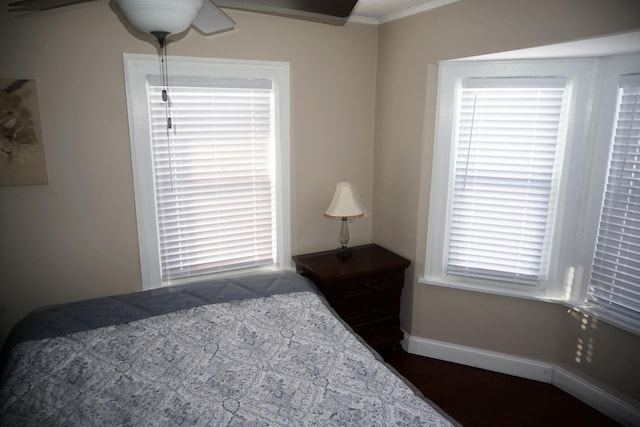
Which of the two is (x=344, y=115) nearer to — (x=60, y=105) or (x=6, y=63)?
(x=60, y=105)

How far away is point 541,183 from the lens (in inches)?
101

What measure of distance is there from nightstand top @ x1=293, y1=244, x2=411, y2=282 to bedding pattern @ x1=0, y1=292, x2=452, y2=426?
1.66 ft

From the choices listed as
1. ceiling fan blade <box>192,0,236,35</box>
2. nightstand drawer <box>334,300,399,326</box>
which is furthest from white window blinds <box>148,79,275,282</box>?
ceiling fan blade <box>192,0,236,35</box>

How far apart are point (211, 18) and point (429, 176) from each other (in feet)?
6.14

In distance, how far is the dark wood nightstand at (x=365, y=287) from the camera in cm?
274

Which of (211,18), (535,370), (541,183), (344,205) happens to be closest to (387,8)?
(344,205)

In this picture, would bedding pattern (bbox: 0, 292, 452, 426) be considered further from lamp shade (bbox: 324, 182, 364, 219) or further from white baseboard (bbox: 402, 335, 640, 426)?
white baseboard (bbox: 402, 335, 640, 426)

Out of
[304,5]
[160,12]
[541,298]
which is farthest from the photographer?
[541,298]

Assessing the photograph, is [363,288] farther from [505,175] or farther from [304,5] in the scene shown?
[304,5]

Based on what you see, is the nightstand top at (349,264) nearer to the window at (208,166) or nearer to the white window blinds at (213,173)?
the window at (208,166)

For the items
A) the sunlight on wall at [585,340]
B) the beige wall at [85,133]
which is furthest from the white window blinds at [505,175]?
the beige wall at [85,133]

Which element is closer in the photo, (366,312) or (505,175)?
(505,175)

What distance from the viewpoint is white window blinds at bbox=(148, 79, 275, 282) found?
2533mm

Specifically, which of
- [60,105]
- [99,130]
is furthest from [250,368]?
[60,105]
